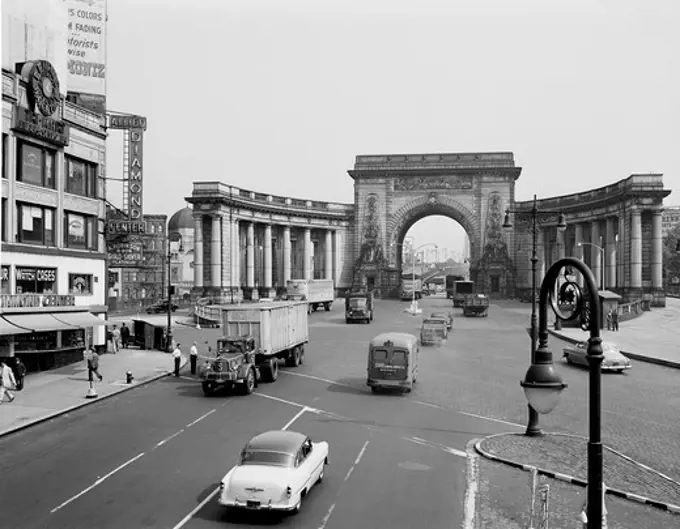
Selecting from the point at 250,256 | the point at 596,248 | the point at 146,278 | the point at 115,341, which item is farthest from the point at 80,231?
the point at 146,278

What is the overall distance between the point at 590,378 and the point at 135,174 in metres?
38.5

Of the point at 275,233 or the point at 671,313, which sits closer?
the point at 671,313

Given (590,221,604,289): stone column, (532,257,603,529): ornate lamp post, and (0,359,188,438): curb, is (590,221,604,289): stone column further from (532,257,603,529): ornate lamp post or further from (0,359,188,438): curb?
(532,257,603,529): ornate lamp post

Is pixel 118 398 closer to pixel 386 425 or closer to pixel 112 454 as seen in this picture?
pixel 112 454

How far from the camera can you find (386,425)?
71.0 feet

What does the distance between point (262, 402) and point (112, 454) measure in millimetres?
7999

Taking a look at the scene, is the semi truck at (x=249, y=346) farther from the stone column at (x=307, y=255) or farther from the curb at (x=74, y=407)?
the stone column at (x=307, y=255)

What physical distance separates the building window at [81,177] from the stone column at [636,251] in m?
57.3

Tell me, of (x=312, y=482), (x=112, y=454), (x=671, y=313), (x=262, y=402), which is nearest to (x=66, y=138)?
(x=262, y=402)

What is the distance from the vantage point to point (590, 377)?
26.5 feet

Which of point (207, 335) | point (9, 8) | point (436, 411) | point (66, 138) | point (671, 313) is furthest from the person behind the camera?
point (671, 313)

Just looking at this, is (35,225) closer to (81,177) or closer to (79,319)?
(81,177)

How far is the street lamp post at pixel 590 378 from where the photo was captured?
26.4 ft

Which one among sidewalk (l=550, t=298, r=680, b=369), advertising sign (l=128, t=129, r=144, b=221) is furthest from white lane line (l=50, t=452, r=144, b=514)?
sidewalk (l=550, t=298, r=680, b=369)
